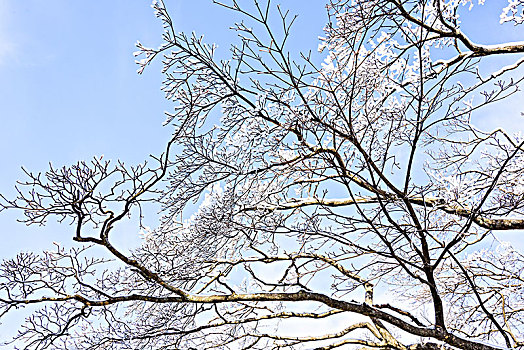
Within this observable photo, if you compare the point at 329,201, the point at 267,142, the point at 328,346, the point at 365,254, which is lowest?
the point at 328,346

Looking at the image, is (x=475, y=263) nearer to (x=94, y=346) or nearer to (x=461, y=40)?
(x=461, y=40)

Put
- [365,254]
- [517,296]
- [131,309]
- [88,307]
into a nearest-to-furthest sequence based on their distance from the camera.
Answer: [88,307] < [365,254] < [131,309] < [517,296]

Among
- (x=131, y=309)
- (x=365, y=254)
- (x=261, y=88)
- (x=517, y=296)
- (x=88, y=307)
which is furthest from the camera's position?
(x=517, y=296)

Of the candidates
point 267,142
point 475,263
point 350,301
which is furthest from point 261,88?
point 475,263

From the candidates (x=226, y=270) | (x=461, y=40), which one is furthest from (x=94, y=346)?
(x=461, y=40)

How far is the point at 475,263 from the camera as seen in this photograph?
482cm

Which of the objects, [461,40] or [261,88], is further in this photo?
[461,40]

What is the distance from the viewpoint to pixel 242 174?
329 centimetres

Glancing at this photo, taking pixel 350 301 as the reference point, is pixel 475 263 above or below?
above

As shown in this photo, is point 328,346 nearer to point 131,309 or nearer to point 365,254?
A: point 365,254

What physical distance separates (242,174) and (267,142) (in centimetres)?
37

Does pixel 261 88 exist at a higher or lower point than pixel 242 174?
higher

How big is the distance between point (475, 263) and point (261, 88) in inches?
123

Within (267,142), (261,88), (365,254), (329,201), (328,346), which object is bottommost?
(328,346)
